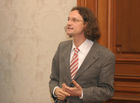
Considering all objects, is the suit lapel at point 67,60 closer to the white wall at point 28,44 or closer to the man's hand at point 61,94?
the man's hand at point 61,94

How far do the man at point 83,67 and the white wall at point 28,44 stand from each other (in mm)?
646

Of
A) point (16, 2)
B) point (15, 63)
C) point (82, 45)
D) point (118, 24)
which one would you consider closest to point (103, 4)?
point (118, 24)

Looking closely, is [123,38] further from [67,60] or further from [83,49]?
[67,60]

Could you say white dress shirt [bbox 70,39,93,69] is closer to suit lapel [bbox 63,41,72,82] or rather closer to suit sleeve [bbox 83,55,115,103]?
suit lapel [bbox 63,41,72,82]

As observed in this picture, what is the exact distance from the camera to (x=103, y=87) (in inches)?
75.3

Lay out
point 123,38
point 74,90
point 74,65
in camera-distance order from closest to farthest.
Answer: point 74,90, point 74,65, point 123,38

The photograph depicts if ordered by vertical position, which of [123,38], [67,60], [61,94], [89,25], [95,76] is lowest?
[61,94]

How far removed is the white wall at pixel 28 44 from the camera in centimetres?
270

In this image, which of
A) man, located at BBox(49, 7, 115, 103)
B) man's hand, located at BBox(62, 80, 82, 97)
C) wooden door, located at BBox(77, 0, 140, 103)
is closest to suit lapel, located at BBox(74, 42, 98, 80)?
man, located at BBox(49, 7, 115, 103)

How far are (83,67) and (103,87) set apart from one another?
21 cm

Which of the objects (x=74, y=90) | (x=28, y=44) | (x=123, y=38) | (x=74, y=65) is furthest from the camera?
(x=28, y=44)

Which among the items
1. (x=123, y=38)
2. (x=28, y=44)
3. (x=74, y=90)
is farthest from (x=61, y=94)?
(x=28, y=44)

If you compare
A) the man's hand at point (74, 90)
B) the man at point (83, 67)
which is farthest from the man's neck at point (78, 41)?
the man's hand at point (74, 90)

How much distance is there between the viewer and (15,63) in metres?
2.88
